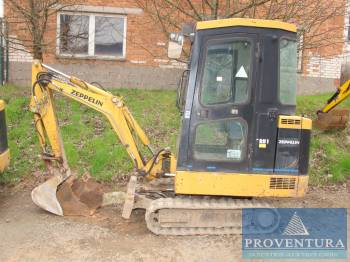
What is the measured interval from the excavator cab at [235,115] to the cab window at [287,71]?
0.12 ft

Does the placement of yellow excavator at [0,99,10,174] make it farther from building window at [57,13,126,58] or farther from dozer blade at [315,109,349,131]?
building window at [57,13,126,58]

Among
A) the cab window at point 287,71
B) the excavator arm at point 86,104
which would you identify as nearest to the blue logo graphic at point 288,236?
the excavator arm at point 86,104

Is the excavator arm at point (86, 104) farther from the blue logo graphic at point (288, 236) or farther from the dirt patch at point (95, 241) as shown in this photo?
the blue logo graphic at point (288, 236)

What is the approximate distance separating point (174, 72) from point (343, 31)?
5.07 meters

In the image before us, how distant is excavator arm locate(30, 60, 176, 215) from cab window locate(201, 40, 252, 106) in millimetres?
1093

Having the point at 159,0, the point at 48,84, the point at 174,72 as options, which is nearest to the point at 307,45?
the point at 159,0

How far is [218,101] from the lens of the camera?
5516mm

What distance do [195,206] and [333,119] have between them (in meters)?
5.09

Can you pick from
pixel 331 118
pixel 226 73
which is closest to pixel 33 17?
pixel 226 73

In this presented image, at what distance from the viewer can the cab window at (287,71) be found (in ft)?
18.4

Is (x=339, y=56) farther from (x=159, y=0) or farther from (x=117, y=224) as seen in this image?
(x=117, y=224)

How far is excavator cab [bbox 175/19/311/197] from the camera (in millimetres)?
5488

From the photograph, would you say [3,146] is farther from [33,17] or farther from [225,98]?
[33,17]

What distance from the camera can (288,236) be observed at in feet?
19.1
